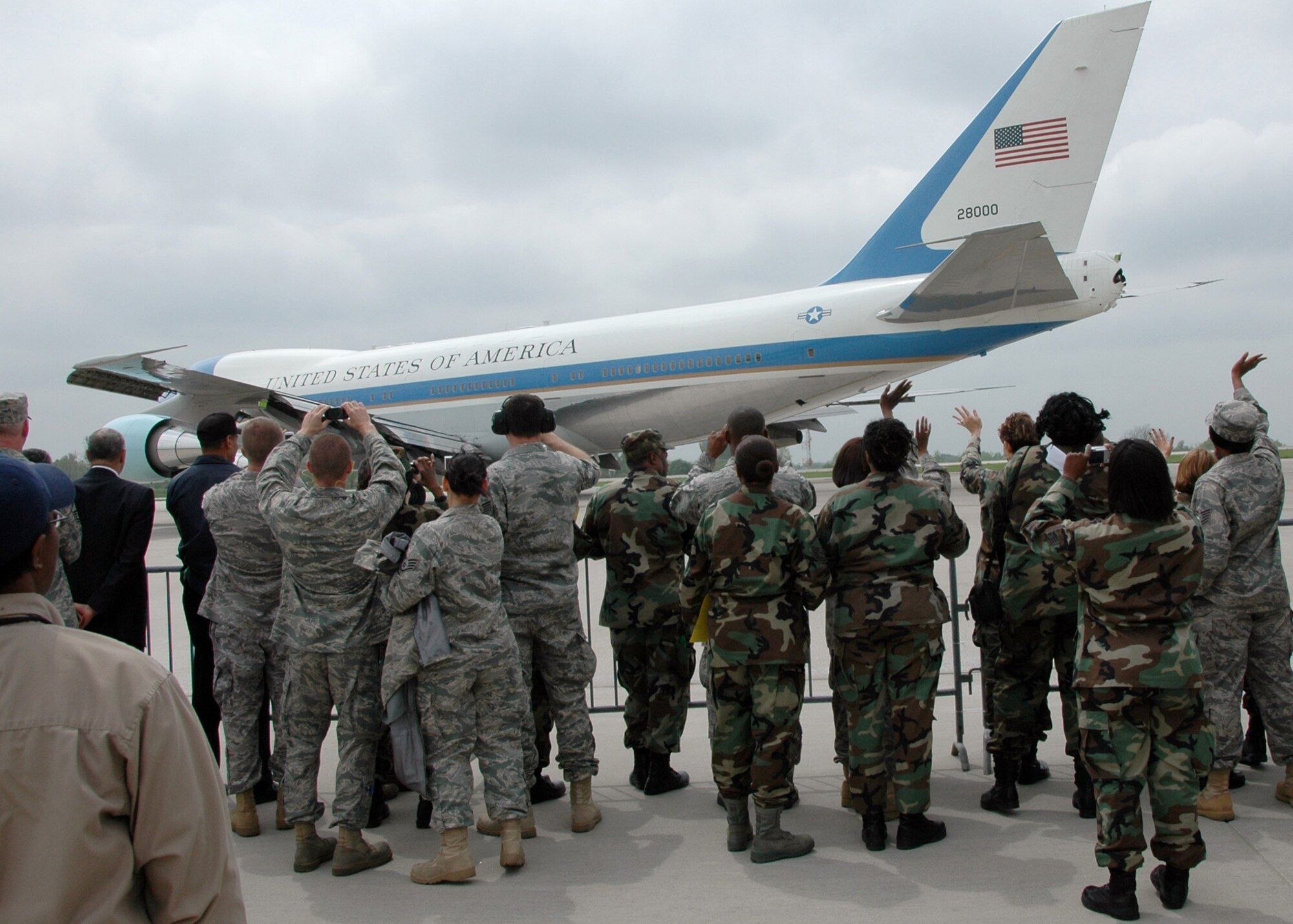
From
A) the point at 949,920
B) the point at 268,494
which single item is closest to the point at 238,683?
the point at 268,494

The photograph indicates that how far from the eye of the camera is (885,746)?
3773mm

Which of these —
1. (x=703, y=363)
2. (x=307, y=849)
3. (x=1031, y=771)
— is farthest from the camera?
(x=703, y=363)

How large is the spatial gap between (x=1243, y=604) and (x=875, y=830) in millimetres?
1804

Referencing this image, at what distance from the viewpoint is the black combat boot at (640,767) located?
428cm

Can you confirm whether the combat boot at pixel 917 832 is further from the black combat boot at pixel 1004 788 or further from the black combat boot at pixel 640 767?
the black combat boot at pixel 640 767

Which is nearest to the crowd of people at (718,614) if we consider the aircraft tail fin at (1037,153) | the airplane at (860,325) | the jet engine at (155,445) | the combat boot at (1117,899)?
the combat boot at (1117,899)

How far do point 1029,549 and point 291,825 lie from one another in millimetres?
3460

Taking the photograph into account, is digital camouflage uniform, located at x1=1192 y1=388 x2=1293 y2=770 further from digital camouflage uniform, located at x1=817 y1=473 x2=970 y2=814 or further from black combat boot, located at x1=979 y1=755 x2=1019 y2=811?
digital camouflage uniform, located at x1=817 y1=473 x2=970 y2=814

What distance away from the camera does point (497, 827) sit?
12.5ft

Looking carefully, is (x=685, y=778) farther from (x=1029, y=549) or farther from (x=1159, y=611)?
(x=1159, y=611)

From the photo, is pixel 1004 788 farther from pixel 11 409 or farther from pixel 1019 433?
pixel 11 409

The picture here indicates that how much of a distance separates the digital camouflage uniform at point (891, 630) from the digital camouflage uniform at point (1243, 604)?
1177mm

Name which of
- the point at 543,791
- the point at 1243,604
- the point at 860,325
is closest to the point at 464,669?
the point at 543,791

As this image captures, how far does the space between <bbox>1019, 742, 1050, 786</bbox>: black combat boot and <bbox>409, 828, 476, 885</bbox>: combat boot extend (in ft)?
8.18
